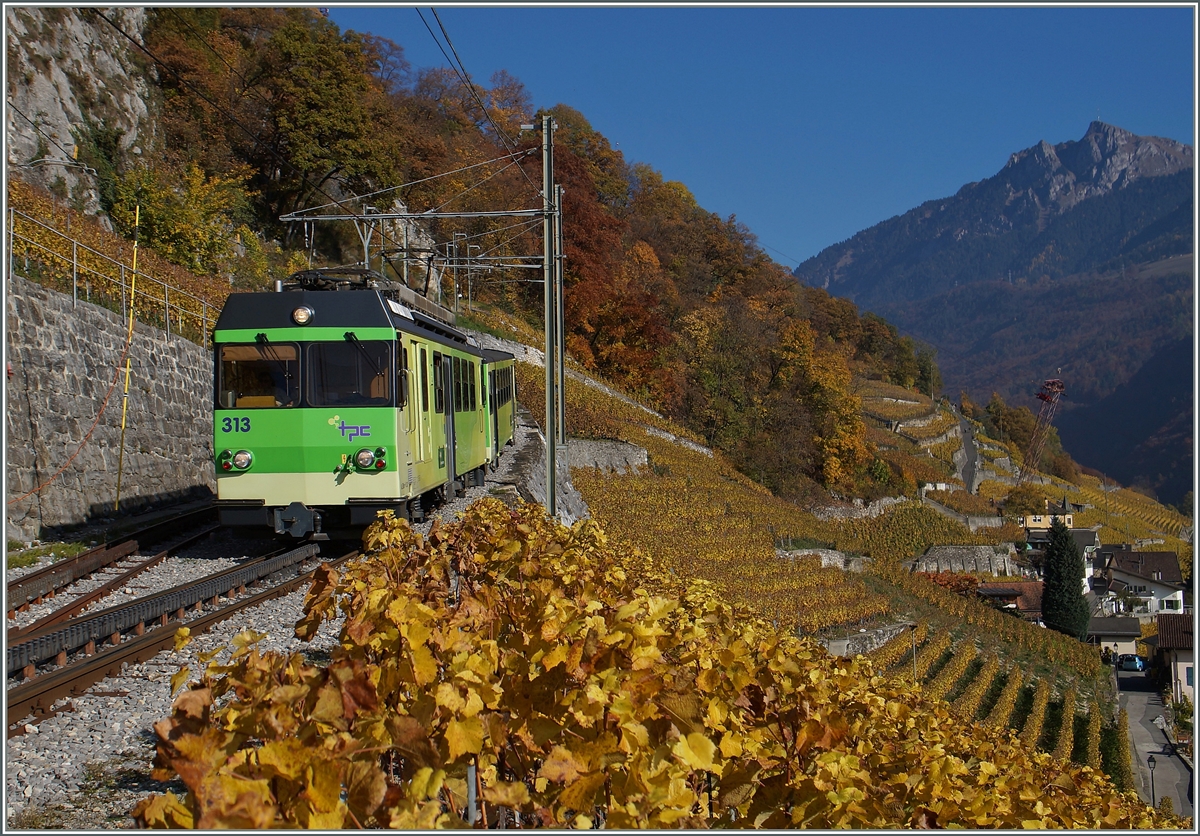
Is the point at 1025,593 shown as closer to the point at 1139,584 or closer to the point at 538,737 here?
the point at 1139,584

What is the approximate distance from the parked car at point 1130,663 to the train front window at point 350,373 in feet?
158

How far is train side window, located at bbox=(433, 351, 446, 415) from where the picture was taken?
41.4 feet

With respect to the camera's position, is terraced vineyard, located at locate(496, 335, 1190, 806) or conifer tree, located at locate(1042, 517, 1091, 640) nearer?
terraced vineyard, located at locate(496, 335, 1190, 806)

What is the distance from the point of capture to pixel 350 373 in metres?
10.5

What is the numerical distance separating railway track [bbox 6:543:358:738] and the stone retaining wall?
431 cm

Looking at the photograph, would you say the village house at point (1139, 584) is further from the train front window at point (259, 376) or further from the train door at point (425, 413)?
the train front window at point (259, 376)

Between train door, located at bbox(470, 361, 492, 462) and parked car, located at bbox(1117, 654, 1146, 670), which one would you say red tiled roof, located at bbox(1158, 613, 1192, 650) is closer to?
parked car, located at bbox(1117, 654, 1146, 670)

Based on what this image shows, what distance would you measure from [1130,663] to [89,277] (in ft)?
166

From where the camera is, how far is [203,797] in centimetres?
214

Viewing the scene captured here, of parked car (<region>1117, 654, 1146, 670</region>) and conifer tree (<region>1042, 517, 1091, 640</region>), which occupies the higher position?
conifer tree (<region>1042, 517, 1091, 640</region>)

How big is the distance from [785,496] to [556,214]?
36.1 meters

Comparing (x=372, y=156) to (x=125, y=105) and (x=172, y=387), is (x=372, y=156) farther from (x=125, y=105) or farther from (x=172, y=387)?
(x=172, y=387)

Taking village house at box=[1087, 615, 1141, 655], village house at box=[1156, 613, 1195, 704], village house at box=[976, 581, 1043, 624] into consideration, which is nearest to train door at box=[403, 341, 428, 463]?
village house at box=[1156, 613, 1195, 704]

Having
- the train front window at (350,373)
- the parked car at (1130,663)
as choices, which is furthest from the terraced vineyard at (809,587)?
the parked car at (1130,663)
